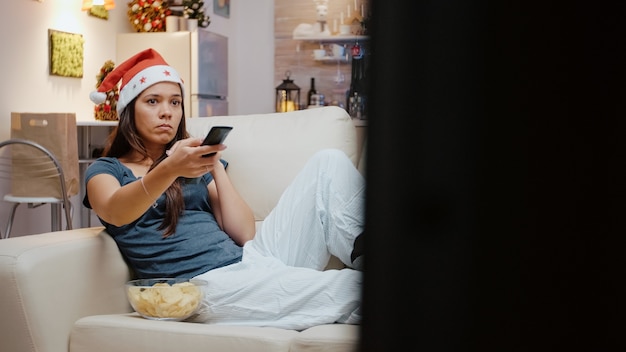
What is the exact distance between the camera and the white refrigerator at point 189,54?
5516mm

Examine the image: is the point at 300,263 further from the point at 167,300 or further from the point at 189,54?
the point at 189,54

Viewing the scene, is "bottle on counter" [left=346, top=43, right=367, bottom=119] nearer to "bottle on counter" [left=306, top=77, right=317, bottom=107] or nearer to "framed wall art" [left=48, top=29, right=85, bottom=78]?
"framed wall art" [left=48, top=29, right=85, bottom=78]

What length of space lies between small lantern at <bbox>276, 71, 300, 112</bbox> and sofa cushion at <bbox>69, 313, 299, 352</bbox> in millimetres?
5189

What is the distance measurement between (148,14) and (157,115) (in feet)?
11.2

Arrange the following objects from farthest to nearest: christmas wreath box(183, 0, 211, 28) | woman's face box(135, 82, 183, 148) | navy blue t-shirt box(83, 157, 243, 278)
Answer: christmas wreath box(183, 0, 211, 28), woman's face box(135, 82, 183, 148), navy blue t-shirt box(83, 157, 243, 278)

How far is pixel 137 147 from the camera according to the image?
2.33m

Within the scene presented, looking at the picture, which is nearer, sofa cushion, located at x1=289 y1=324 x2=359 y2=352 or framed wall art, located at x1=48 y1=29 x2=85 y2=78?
sofa cushion, located at x1=289 y1=324 x2=359 y2=352

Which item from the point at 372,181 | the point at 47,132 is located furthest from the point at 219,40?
the point at 372,181

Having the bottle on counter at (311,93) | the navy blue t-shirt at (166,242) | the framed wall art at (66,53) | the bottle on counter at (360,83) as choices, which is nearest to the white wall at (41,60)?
the framed wall art at (66,53)

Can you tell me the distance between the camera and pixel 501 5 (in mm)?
138

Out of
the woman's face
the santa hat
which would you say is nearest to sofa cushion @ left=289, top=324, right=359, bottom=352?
the woman's face

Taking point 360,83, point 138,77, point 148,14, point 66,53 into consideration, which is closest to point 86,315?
point 138,77

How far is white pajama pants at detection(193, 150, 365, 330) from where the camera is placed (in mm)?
1935

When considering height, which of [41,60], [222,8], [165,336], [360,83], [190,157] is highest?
[222,8]
